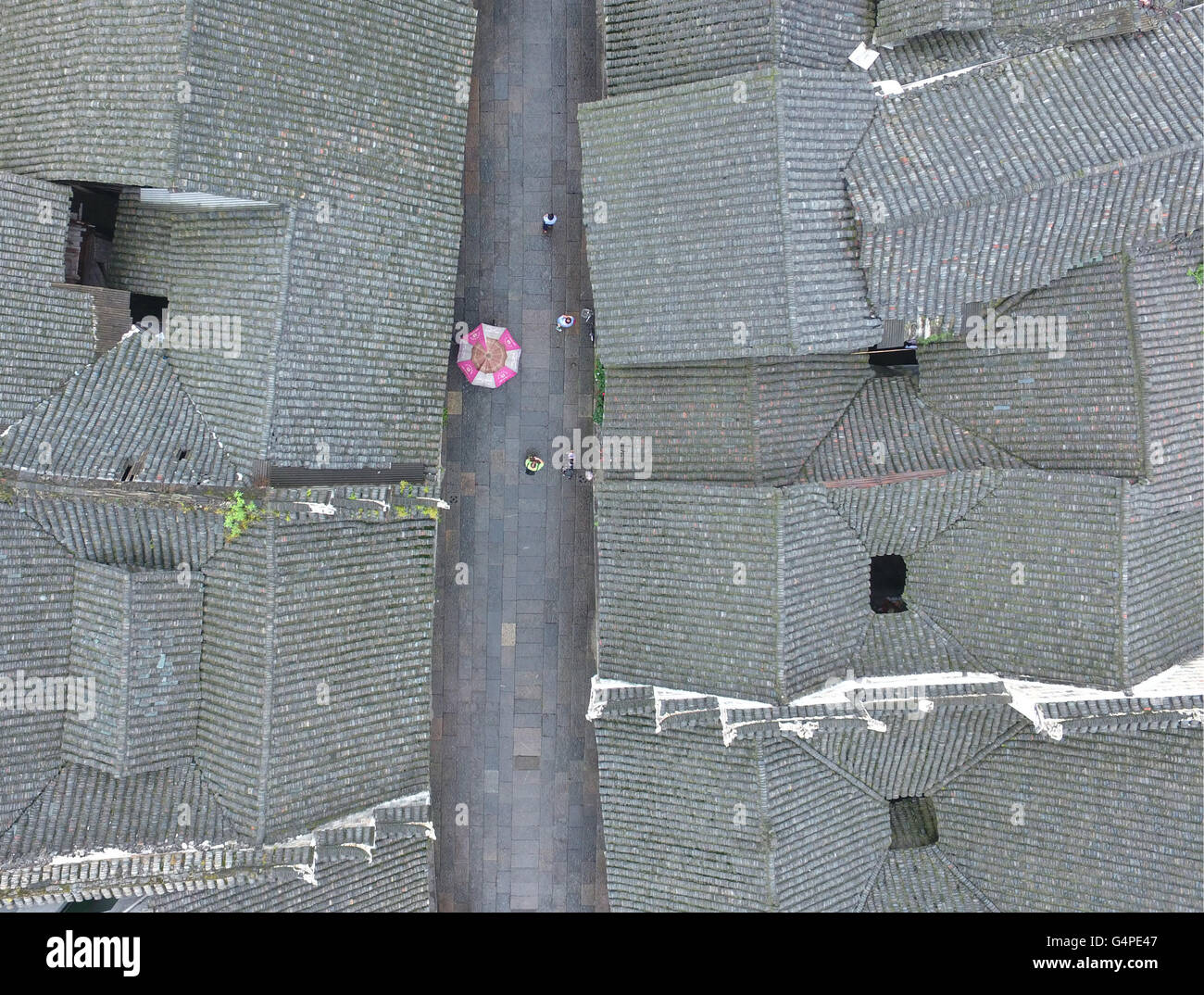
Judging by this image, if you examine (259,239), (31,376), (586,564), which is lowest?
(586,564)

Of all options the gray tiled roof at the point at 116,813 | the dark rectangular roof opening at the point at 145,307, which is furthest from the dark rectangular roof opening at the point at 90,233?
the gray tiled roof at the point at 116,813

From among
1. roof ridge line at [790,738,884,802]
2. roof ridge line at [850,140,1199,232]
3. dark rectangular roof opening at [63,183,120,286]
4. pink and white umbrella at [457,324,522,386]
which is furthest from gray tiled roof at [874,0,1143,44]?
dark rectangular roof opening at [63,183,120,286]

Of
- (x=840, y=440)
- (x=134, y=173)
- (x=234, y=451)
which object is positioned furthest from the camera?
(x=840, y=440)

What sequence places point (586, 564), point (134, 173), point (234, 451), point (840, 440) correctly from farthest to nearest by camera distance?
point (586, 564) → point (840, 440) → point (234, 451) → point (134, 173)

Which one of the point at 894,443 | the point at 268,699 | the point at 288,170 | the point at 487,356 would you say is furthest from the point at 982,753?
the point at 288,170

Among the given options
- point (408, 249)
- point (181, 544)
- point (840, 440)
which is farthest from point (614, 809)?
point (408, 249)

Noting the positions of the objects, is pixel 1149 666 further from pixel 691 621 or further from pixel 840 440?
pixel 691 621
